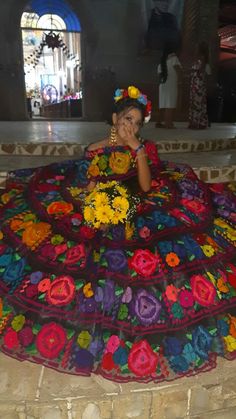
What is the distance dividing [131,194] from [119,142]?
15.8 inches

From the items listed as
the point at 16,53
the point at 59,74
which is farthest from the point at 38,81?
the point at 16,53

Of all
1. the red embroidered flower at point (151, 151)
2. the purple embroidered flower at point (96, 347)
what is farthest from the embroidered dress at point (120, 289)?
the red embroidered flower at point (151, 151)

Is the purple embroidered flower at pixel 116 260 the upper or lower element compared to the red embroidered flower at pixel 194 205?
lower

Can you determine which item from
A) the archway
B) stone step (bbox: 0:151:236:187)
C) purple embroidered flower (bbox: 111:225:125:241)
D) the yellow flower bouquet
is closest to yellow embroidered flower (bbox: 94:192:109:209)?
the yellow flower bouquet

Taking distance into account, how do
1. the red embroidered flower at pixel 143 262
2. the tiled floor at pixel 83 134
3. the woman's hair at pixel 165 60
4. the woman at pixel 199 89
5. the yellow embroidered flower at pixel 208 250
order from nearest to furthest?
the red embroidered flower at pixel 143 262, the yellow embroidered flower at pixel 208 250, the tiled floor at pixel 83 134, the woman at pixel 199 89, the woman's hair at pixel 165 60

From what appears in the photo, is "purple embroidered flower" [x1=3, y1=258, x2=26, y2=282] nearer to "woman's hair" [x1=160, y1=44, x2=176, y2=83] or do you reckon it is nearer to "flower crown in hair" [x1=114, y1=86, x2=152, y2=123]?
"flower crown in hair" [x1=114, y1=86, x2=152, y2=123]

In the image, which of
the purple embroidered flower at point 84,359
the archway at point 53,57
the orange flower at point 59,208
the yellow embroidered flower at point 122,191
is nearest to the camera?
the purple embroidered flower at point 84,359

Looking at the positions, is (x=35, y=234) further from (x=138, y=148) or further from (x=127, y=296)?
(x=138, y=148)

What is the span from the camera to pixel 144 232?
6.44 ft

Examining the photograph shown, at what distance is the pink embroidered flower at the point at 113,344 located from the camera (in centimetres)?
161

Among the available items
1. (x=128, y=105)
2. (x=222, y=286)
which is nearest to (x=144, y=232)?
(x=222, y=286)

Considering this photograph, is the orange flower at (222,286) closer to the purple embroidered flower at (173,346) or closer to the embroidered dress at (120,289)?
the embroidered dress at (120,289)

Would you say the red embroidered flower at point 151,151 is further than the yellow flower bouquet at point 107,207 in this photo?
Yes

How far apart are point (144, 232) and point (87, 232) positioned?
1.07 ft
